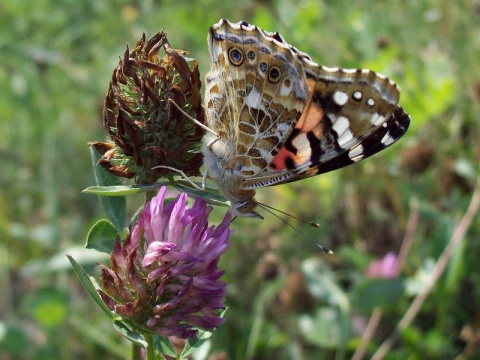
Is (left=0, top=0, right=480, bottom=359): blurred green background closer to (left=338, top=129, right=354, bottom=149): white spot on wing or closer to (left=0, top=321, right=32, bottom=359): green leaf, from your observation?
(left=0, top=321, right=32, bottom=359): green leaf

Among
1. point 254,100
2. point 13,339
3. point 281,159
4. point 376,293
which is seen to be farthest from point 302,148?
point 13,339

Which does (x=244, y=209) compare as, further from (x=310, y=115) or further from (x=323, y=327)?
(x=323, y=327)

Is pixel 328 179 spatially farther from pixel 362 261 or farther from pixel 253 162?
pixel 253 162

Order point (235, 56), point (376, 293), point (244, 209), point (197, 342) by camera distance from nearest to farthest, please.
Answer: point (197, 342), point (244, 209), point (235, 56), point (376, 293)

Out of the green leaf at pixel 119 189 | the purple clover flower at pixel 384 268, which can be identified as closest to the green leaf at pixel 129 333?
the green leaf at pixel 119 189

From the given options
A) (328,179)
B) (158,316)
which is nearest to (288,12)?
(328,179)

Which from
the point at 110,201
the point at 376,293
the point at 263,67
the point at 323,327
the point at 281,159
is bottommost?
the point at 323,327

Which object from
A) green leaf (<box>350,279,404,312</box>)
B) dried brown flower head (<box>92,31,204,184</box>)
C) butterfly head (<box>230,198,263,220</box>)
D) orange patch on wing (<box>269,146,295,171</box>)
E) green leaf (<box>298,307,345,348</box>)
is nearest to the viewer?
dried brown flower head (<box>92,31,204,184</box>)

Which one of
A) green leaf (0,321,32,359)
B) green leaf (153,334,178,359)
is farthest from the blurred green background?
green leaf (153,334,178,359)
